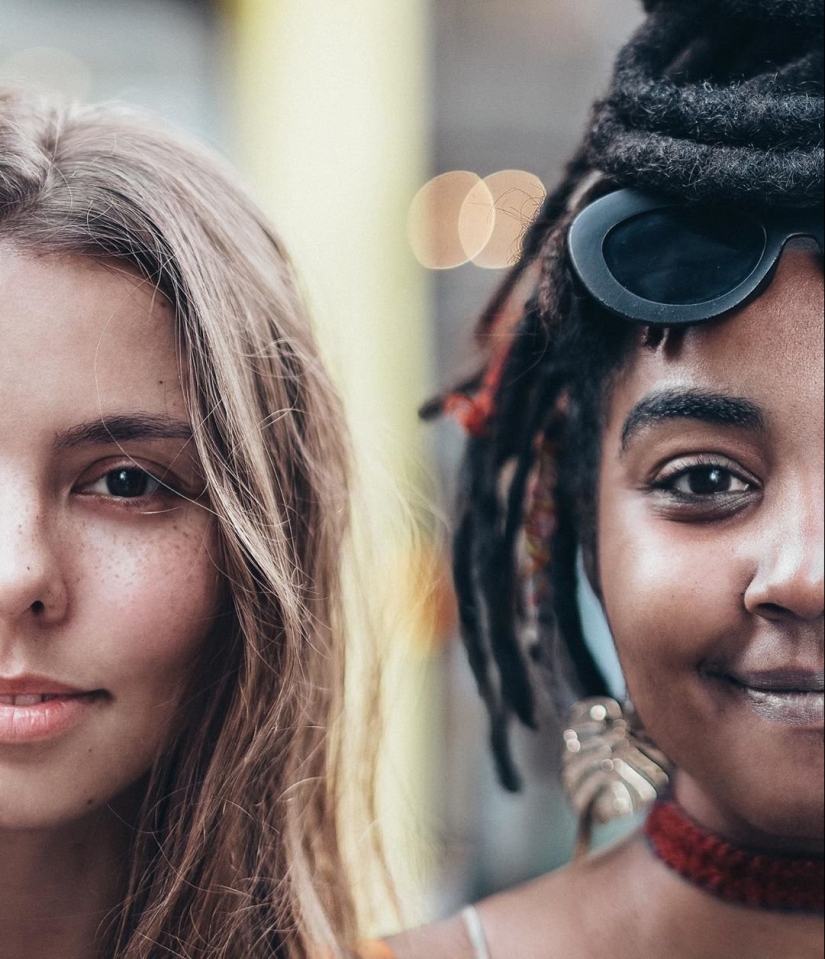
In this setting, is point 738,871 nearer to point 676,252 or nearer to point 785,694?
point 785,694

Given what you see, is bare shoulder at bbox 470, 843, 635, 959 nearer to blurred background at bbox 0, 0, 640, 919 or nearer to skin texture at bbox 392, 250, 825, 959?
skin texture at bbox 392, 250, 825, 959

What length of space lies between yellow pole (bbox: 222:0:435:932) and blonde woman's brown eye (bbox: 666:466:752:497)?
1339 mm

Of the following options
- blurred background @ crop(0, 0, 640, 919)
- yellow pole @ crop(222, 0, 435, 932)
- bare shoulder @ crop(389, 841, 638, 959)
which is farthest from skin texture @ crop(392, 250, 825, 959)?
yellow pole @ crop(222, 0, 435, 932)

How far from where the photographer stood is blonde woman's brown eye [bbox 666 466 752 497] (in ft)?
3.53

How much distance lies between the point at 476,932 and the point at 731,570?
1.89 ft

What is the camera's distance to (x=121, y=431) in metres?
1.13

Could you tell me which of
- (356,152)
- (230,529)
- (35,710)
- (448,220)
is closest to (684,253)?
(230,529)

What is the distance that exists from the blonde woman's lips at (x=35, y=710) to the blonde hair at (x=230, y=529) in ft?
0.49

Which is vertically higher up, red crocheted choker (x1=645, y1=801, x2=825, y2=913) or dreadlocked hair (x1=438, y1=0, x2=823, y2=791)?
dreadlocked hair (x1=438, y1=0, x2=823, y2=791)

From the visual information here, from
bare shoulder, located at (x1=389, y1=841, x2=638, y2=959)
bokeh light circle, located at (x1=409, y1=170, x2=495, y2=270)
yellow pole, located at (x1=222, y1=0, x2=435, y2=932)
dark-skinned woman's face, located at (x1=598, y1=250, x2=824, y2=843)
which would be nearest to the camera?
dark-skinned woman's face, located at (x1=598, y1=250, x2=824, y2=843)

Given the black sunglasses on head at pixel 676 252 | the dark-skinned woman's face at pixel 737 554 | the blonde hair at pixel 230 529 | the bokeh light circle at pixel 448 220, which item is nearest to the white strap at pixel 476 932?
the blonde hair at pixel 230 529

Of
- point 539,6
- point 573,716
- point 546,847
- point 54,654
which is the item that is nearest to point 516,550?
point 573,716

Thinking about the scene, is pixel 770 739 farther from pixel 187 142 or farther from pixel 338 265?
pixel 338 265

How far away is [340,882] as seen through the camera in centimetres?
136
